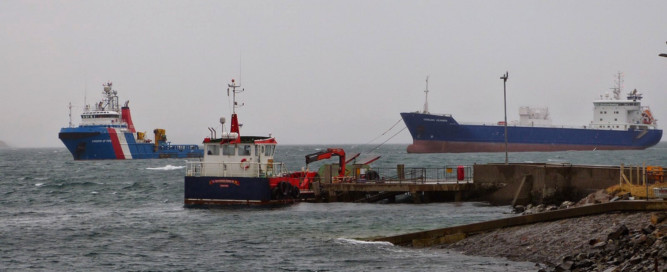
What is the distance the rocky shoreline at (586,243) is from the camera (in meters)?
15.8

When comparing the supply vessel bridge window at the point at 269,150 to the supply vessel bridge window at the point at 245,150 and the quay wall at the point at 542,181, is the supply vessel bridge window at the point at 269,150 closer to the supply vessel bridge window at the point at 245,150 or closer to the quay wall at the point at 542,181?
the supply vessel bridge window at the point at 245,150

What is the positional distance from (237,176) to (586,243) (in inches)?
810

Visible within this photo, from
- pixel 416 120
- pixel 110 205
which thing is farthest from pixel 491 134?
pixel 110 205

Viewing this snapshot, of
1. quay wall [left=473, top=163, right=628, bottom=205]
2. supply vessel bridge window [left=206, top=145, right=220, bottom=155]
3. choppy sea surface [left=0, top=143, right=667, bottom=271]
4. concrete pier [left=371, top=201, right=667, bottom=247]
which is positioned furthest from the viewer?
supply vessel bridge window [left=206, top=145, right=220, bottom=155]

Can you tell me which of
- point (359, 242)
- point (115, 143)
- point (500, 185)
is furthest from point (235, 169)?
point (115, 143)

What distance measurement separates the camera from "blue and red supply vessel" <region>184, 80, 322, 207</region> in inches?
1416

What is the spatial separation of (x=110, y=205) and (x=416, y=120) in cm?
7496

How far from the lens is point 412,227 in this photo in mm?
27781

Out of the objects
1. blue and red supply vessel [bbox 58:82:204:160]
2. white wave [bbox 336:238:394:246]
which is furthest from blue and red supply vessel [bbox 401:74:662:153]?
white wave [bbox 336:238:394:246]

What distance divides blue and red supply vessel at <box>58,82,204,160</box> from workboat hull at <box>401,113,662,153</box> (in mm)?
40775

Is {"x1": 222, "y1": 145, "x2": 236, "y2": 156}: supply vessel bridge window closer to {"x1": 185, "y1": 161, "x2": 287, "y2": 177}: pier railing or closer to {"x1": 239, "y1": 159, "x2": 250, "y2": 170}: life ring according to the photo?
{"x1": 185, "y1": 161, "x2": 287, "y2": 177}: pier railing

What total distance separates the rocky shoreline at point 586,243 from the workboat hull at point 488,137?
90.2 m

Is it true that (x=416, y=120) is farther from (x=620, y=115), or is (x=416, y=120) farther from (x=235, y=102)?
(x=235, y=102)

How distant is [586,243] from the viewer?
18734 millimetres
